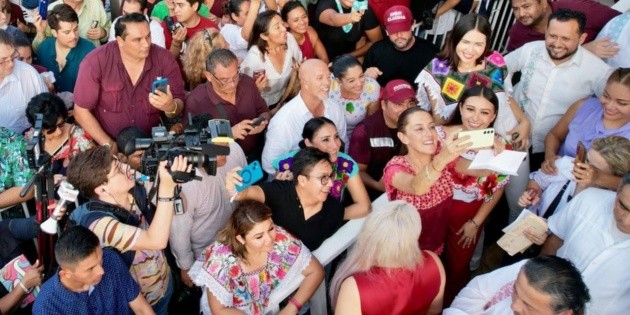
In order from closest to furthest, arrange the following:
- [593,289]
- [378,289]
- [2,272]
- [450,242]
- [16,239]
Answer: [378,289]
[593,289]
[2,272]
[16,239]
[450,242]

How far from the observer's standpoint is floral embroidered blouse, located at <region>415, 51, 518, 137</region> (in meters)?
3.39

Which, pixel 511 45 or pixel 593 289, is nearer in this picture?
pixel 593 289

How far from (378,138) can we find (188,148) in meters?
1.45

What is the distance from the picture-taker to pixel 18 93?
3.48 metres

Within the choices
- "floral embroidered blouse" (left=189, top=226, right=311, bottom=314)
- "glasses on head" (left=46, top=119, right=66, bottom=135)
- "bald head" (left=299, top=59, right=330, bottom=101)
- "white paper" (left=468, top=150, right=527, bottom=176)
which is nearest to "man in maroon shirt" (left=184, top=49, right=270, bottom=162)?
"bald head" (left=299, top=59, right=330, bottom=101)

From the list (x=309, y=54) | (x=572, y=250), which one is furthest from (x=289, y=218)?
(x=309, y=54)

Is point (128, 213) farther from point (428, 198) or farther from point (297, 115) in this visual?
point (428, 198)

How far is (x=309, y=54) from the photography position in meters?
4.36

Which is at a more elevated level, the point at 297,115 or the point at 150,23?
the point at 150,23

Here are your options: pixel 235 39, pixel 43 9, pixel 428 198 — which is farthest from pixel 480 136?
pixel 43 9

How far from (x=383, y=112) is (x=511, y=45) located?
1.41 meters

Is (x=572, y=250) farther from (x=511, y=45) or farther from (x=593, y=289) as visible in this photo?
(x=511, y=45)

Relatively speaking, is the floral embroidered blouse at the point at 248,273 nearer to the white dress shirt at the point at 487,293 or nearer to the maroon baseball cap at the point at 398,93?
the white dress shirt at the point at 487,293

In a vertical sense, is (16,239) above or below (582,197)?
below
